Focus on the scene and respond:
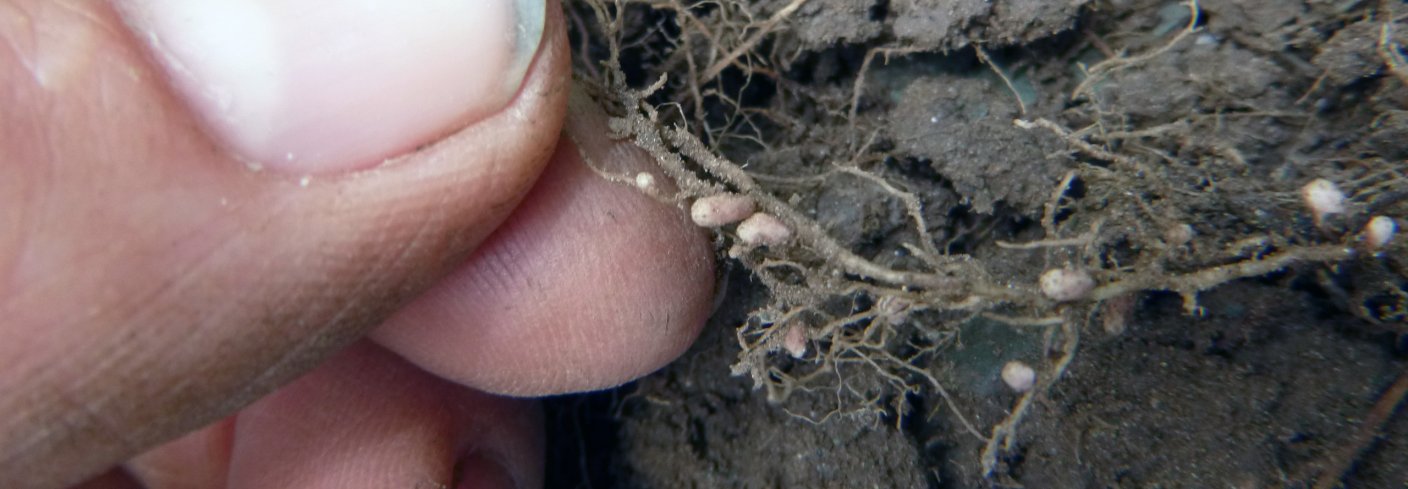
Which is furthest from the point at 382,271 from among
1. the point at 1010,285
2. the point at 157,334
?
the point at 1010,285

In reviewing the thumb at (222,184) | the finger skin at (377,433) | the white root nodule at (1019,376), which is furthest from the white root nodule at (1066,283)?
the finger skin at (377,433)

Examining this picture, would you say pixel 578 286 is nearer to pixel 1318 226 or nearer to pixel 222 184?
pixel 222 184

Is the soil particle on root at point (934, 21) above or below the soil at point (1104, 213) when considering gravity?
above

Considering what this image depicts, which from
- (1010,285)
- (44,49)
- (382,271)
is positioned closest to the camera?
(44,49)

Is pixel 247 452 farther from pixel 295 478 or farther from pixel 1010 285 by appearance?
pixel 1010 285

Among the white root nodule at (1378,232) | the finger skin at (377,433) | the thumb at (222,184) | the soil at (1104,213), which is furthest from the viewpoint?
the finger skin at (377,433)

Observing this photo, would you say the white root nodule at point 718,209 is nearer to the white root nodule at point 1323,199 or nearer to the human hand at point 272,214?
the human hand at point 272,214
